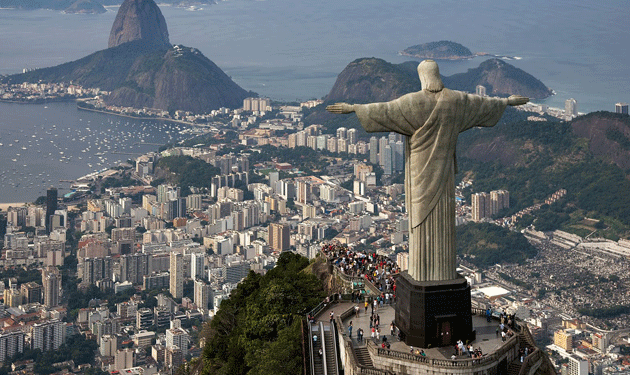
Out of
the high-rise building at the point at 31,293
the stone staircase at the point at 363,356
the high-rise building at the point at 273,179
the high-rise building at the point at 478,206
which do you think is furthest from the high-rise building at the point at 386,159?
the stone staircase at the point at 363,356

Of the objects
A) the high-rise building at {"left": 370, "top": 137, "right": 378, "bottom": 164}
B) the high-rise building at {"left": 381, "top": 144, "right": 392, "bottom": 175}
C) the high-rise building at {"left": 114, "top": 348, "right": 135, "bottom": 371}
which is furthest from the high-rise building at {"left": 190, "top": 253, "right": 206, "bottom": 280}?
the high-rise building at {"left": 370, "top": 137, "right": 378, "bottom": 164}

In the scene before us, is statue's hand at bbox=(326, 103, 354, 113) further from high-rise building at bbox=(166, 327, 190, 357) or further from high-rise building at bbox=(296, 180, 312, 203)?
high-rise building at bbox=(296, 180, 312, 203)

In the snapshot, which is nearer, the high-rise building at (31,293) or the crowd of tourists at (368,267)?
the crowd of tourists at (368,267)

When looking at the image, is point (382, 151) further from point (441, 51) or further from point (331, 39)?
point (331, 39)

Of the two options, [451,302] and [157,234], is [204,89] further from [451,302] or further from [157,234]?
[451,302]

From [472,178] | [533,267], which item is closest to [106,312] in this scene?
[533,267]

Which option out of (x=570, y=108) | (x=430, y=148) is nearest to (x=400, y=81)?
(x=570, y=108)

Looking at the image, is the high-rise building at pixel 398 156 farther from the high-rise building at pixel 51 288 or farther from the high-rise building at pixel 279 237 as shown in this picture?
the high-rise building at pixel 51 288
